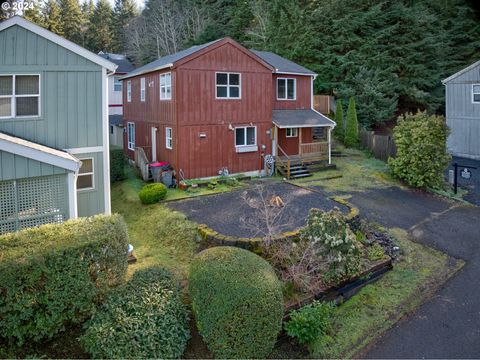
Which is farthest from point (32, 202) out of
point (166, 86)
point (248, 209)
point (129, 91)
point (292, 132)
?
point (292, 132)

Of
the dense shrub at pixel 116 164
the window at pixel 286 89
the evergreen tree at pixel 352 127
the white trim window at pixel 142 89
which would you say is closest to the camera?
the dense shrub at pixel 116 164

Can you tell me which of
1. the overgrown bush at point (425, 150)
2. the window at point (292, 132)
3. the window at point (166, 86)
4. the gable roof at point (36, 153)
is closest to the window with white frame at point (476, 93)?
the overgrown bush at point (425, 150)

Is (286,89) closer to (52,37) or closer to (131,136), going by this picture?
(131,136)

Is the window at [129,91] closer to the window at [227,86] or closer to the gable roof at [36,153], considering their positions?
the window at [227,86]

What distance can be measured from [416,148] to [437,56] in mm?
18507

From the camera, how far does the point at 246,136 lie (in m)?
18.9

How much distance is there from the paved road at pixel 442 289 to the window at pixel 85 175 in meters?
8.26

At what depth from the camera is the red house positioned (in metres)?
16.9

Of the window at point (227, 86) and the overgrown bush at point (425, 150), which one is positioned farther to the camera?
the window at point (227, 86)

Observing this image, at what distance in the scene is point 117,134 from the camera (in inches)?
1035

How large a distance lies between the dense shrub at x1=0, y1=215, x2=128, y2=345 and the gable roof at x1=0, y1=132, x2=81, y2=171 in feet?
7.28

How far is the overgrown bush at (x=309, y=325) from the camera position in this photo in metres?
7.03

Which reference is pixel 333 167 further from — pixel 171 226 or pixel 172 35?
pixel 172 35

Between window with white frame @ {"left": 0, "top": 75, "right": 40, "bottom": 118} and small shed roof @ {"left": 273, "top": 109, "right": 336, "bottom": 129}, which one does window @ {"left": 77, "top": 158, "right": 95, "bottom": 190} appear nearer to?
window with white frame @ {"left": 0, "top": 75, "right": 40, "bottom": 118}
